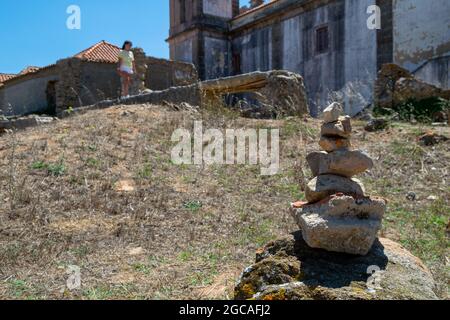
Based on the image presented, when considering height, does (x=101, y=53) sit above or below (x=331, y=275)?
above

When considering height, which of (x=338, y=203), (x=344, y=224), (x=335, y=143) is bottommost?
(x=344, y=224)

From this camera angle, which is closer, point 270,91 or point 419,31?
point 270,91

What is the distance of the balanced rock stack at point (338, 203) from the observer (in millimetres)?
3092

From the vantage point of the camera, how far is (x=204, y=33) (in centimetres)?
2316

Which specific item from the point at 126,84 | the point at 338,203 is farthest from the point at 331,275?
the point at 126,84

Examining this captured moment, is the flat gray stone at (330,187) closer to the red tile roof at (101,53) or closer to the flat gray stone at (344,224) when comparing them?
the flat gray stone at (344,224)

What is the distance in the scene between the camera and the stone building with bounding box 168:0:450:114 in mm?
15867

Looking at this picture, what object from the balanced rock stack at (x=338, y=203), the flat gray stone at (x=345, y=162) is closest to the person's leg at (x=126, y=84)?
the balanced rock stack at (x=338, y=203)

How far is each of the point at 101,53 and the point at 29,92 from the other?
17.4 ft

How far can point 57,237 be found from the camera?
15.6ft

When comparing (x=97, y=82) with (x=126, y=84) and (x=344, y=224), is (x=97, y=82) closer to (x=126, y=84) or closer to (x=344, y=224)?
(x=126, y=84)

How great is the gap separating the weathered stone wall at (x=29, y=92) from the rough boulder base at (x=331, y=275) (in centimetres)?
1866

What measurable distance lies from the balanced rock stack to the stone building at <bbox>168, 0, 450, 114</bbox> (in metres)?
8.55
